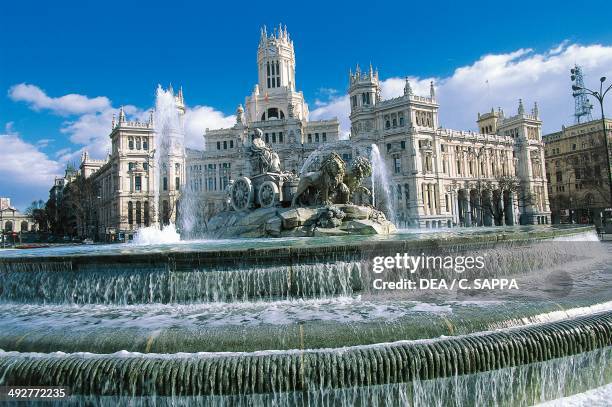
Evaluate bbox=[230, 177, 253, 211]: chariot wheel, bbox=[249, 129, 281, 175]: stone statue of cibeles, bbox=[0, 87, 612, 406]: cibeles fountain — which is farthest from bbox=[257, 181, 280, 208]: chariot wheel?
bbox=[0, 87, 612, 406]: cibeles fountain

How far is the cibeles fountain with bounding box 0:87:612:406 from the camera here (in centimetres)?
523

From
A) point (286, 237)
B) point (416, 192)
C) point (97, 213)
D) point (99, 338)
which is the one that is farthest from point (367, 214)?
point (97, 213)

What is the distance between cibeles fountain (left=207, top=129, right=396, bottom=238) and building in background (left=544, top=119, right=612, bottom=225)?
76.3 metres

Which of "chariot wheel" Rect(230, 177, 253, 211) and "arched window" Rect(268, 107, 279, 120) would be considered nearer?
"chariot wheel" Rect(230, 177, 253, 211)

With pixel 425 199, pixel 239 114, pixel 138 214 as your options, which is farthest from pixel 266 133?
pixel 425 199

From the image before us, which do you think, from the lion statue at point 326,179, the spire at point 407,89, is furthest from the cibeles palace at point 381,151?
the lion statue at point 326,179

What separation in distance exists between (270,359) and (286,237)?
12.5 m

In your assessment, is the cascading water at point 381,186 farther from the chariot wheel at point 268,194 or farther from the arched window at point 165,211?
the chariot wheel at point 268,194

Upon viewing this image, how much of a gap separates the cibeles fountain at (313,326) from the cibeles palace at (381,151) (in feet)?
189

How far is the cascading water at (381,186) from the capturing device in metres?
65.3

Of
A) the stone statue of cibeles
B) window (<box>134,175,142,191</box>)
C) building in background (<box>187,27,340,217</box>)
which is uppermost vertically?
building in background (<box>187,27,340,217</box>)

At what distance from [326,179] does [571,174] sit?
90696mm

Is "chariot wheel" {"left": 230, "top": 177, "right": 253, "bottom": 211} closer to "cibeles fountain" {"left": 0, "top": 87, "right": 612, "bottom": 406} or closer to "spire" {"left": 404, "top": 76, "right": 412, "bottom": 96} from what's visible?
"cibeles fountain" {"left": 0, "top": 87, "right": 612, "bottom": 406}

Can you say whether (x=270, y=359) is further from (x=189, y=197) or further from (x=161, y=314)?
(x=189, y=197)
